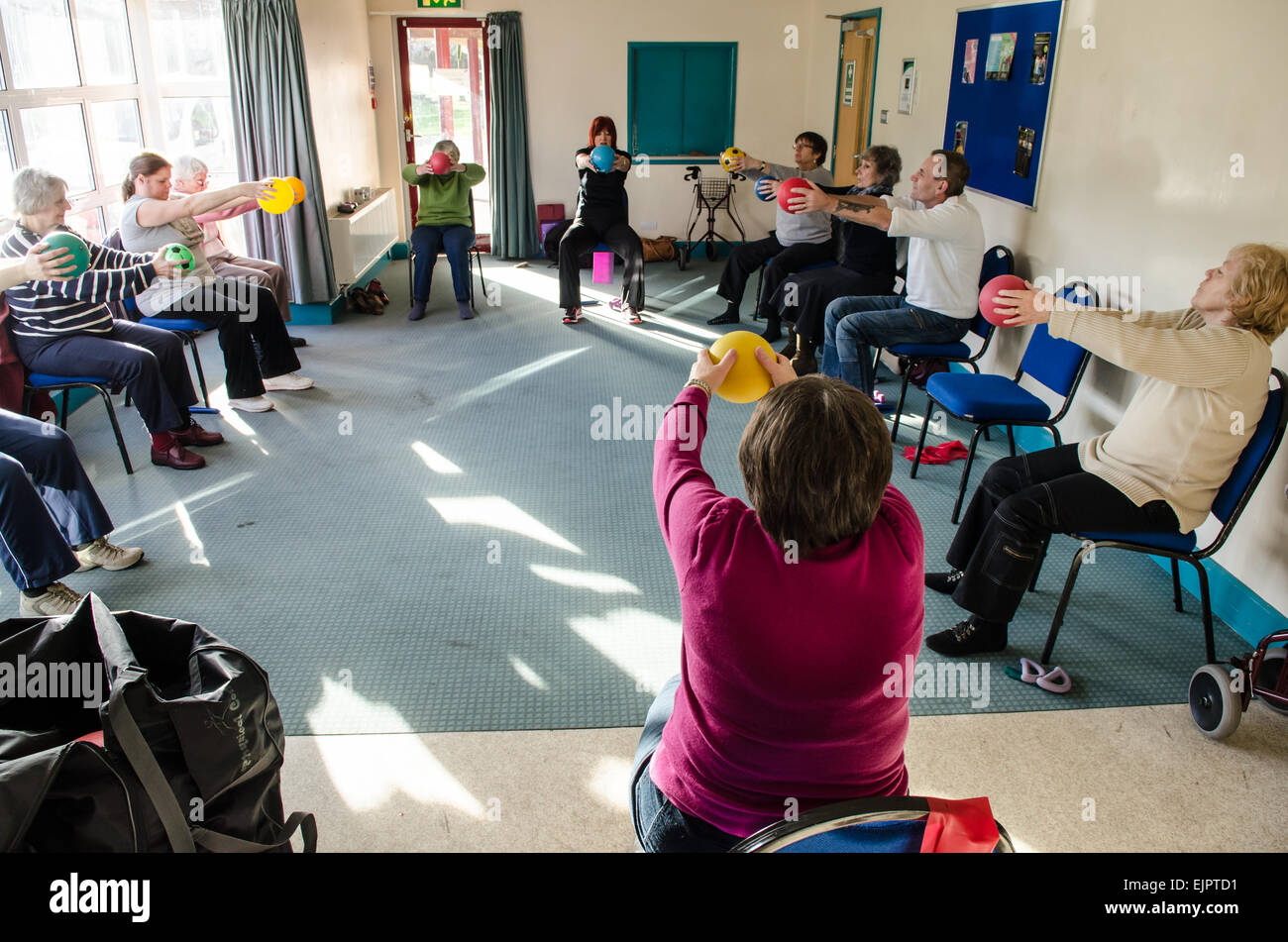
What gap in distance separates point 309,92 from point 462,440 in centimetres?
304

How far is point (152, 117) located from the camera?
5.73 m

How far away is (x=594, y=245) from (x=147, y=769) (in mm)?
5603

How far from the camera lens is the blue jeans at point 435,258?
659cm

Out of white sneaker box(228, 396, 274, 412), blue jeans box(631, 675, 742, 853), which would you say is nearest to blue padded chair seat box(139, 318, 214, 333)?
white sneaker box(228, 396, 274, 412)

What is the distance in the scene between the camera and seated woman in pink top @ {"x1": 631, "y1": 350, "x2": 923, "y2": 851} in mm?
1294

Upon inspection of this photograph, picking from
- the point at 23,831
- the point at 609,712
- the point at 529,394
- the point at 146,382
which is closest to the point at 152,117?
the point at 146,382

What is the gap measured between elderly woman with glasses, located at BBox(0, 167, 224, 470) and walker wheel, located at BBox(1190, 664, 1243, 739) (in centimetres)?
389

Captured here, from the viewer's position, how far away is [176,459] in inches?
162

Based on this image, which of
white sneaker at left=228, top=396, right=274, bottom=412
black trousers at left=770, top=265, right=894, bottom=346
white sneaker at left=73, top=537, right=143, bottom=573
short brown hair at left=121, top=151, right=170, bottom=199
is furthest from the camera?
black trousers at left=770, top=265, right=894, bottom=346

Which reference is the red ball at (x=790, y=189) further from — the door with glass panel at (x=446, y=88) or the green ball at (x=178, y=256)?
the door with glass panel at (x=446, y=88)

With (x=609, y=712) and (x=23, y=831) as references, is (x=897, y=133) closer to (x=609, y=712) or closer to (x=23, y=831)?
(x=609, y=712)

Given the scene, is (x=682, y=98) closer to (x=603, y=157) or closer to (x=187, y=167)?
(x=603, y=157)

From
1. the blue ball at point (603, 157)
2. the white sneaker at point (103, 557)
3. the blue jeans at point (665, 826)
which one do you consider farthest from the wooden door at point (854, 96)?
the blue jeans at point (665, 826)

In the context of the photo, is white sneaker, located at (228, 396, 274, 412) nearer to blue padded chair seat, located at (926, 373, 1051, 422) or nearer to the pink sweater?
blue padded chair seat, located at (926, 373, 1051, 422)
